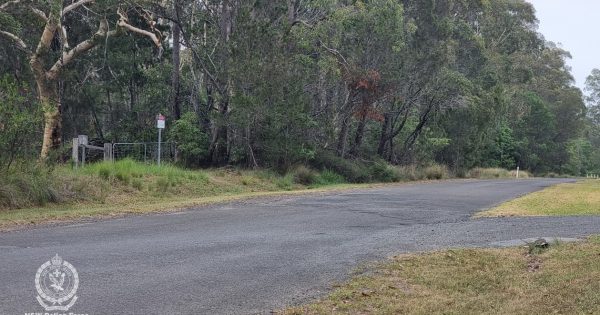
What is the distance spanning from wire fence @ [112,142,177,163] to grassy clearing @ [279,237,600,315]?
20.6 m

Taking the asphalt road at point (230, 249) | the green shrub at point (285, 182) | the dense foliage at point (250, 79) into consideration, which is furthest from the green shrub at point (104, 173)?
the green shrub at point (285, 182)

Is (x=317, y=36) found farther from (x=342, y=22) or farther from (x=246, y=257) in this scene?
(x=246, y=257)

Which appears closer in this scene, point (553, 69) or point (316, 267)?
→ point (316, 267)

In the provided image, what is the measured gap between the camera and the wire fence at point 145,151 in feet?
90.9

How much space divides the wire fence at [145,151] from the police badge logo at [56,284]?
19863mm

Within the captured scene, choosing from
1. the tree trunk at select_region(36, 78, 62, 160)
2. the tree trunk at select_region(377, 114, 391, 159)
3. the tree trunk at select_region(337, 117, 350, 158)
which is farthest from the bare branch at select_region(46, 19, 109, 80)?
the tree trunk at select_region(377, 114, 391, 159)

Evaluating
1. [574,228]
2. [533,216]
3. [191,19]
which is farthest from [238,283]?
[191,19]

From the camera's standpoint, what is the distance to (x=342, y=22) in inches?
1218

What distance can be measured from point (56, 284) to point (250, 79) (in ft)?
63.7

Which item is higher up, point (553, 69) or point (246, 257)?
point (553, 69)

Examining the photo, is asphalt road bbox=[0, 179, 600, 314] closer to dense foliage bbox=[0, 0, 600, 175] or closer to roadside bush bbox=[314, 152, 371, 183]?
dense foliage bbox=[0, 0, 600, 175]

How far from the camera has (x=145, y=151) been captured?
90.9 feet

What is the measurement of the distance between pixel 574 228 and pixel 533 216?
8.91 ft

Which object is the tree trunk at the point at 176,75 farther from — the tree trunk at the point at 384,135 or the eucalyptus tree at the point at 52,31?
the tree trunk at the point at 384,135
